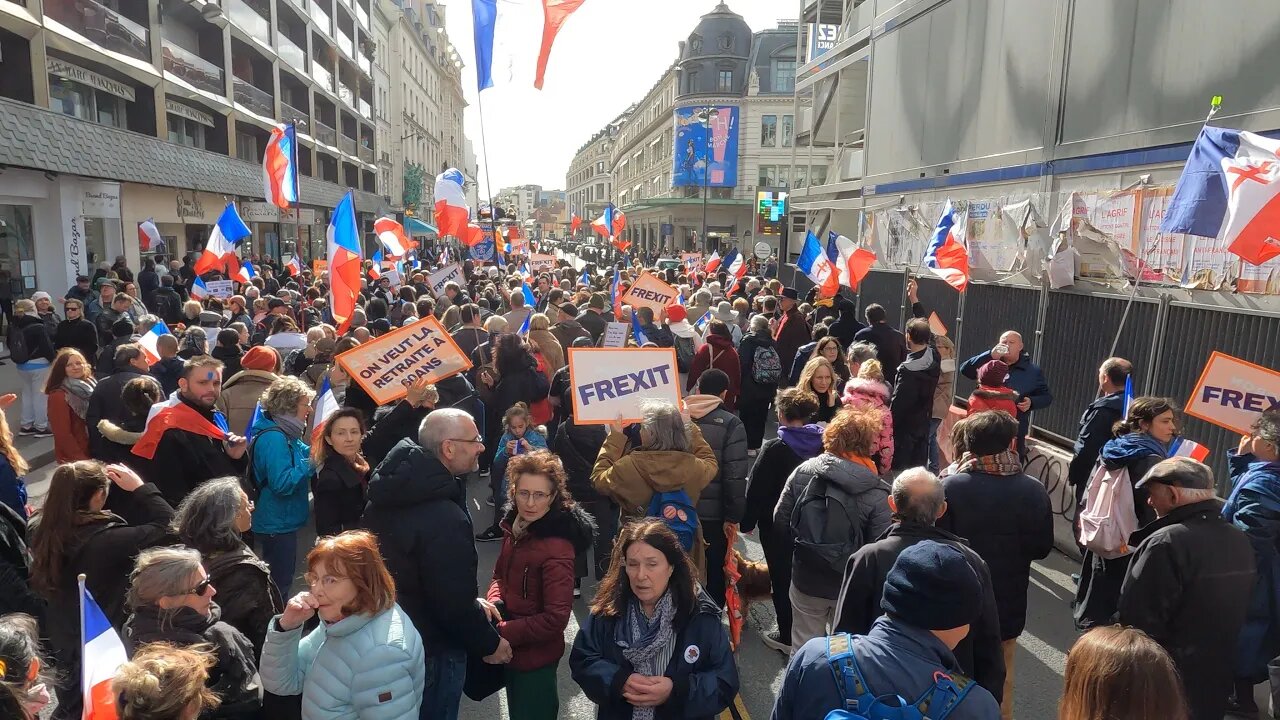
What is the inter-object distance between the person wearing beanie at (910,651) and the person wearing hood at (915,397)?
5175 mm

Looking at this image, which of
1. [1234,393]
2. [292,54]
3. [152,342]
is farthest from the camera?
[292,54]

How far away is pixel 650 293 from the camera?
11359 millimetres

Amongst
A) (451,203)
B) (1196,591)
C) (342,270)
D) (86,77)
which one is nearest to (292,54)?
(86,77)

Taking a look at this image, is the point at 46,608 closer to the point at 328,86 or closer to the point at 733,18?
the point at 328,86

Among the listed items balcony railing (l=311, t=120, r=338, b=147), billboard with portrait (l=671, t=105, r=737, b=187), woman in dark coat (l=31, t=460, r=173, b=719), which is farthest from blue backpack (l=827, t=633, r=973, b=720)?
billboard with portrait (l=671, t=105, r=737, b=187)

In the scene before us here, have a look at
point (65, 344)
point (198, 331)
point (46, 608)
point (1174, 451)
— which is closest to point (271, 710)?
point (46, 608)

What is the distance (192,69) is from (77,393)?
21.9 meters

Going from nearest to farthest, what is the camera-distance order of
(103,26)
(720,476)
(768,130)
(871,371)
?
(720,476)
(871,371)
(103,26)
(768,130)

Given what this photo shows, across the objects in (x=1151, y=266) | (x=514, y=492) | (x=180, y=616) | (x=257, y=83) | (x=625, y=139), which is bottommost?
(x=180, y=616)

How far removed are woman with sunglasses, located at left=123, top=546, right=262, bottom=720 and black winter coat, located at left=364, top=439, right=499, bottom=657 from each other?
67 cm

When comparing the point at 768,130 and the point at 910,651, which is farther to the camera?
the point at 768,130

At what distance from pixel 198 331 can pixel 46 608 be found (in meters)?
4.68

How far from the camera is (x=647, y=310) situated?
9242mm

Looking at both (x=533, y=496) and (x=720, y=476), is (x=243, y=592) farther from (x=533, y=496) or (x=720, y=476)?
(x=720, y=476)
